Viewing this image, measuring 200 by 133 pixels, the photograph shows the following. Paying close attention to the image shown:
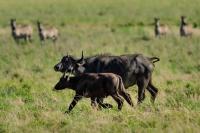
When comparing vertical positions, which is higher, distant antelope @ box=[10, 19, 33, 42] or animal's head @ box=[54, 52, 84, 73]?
animal's head @ box=[54, 52, 84, 73]

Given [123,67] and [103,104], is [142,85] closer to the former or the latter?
[123,67]

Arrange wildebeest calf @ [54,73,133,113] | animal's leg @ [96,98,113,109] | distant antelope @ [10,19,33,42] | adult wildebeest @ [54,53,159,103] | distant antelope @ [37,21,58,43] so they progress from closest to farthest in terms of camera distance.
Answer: wildebeest calf @ [54,73,133,113] → animal's leg @ [96,98,113,109] → adult wildebeest @ [54,53,159,103] → distant antelope @ [10,19,33,42] → distant antelope @ [37,21,58,43]

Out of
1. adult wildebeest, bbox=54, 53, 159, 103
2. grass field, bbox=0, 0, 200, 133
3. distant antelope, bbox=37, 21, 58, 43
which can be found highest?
adult wildebeest, bbox=54, 53, 159, 103

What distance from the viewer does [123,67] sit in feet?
47.3

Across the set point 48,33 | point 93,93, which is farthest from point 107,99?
point 48,33

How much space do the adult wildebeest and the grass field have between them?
23.7 inches

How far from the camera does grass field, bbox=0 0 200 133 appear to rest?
10617 millimetres

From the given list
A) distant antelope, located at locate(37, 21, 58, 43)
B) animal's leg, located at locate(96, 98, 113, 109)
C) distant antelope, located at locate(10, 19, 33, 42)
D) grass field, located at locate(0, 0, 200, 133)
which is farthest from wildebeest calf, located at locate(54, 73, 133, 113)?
distant antelope, located at locate(37, 21, 58, 43)

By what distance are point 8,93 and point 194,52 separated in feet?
40.0

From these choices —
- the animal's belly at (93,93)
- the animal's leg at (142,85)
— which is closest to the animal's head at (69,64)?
the animal's leg at (142,85)

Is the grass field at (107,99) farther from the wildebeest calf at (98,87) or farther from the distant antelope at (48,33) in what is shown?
the distant antelope at (48,33)

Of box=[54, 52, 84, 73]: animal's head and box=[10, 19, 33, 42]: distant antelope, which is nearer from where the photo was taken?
box=[54, 52, 84, 73]: animal's head

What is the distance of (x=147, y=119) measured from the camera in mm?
10742

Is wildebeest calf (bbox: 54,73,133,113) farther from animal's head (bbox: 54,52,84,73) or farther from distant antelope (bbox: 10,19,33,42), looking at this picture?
distant antelope (bbox: 10,19,33,42)
